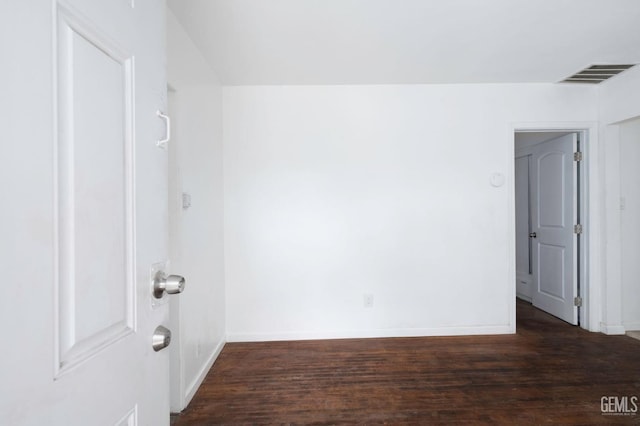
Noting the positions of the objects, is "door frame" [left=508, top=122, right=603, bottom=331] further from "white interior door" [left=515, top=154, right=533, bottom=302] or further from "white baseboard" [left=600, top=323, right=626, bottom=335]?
"white interior door" [left=515, top=154, right=533, bottom=302]

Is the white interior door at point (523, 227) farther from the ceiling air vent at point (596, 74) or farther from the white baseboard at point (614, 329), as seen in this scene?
the ceiling air vent at point (596, 74)

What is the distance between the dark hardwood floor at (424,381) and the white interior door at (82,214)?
155 cm

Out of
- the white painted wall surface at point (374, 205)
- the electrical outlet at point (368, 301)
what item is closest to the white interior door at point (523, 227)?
the white painted wall surface at point (374, 205)

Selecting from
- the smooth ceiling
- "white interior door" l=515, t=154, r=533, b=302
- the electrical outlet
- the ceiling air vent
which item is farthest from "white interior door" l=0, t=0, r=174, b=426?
"white interior door" l=515, t=154, r=533, b=302

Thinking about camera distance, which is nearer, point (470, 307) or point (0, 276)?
point (0, 276)

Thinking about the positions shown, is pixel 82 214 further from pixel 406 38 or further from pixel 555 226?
pixel 555 226

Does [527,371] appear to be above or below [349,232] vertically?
below

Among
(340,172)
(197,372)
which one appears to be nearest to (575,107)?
(340,172)

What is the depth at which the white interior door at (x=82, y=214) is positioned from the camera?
41 cm

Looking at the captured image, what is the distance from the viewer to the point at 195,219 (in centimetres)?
225

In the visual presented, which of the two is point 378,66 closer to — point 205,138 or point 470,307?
point 205,138

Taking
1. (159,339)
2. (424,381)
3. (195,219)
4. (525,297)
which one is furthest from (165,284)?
(525,297)

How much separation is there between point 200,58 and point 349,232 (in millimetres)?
2079

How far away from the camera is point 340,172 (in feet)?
10.1
